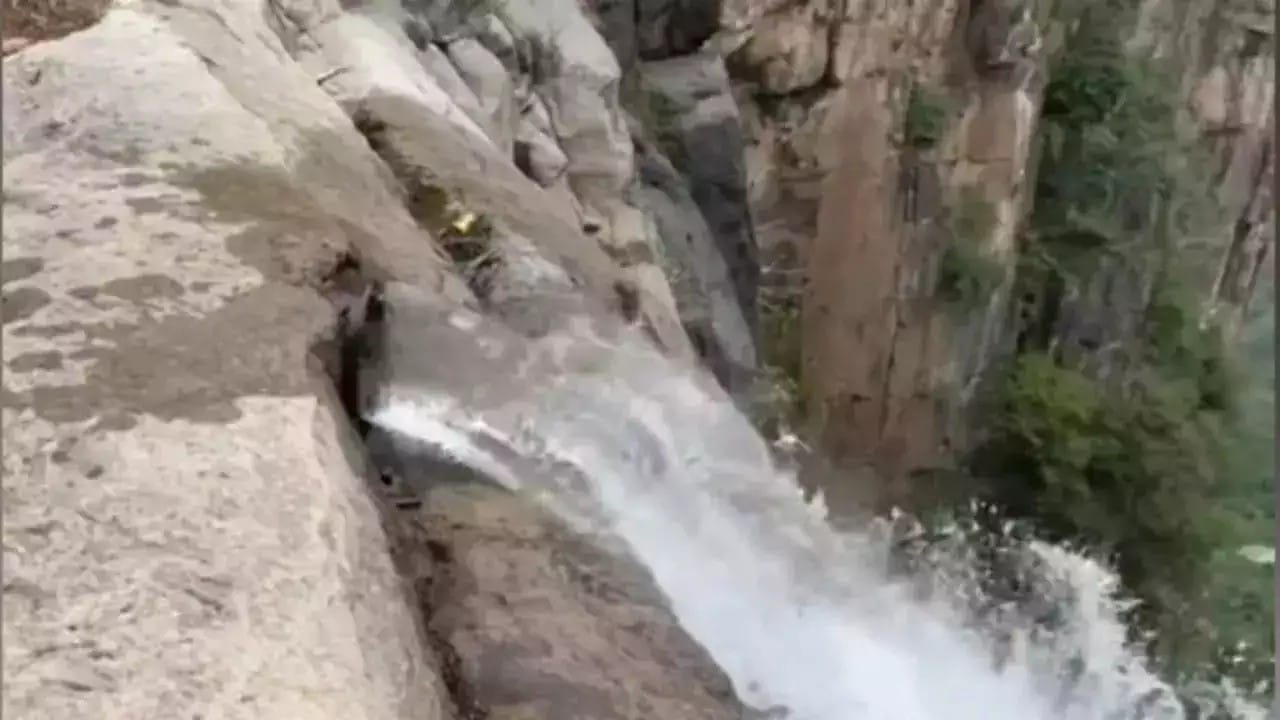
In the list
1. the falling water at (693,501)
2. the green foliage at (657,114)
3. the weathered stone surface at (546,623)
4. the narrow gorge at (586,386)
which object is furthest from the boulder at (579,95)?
the weathered stone surface at (546,623)

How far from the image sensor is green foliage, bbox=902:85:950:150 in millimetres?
6715

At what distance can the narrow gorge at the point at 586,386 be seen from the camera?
4.53 ft

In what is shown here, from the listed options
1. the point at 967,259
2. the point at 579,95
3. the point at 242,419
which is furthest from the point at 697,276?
the point at 242,419

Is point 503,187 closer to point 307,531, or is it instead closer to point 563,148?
point 563,148

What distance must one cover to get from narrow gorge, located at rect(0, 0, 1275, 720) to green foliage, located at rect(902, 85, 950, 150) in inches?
1.0

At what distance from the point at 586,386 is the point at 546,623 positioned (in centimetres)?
86

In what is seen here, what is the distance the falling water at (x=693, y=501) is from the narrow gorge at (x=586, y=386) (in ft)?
0.04

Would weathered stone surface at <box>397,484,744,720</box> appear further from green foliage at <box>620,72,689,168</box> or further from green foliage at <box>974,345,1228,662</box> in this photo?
green foliage at <box>974,345,1228,662</box>

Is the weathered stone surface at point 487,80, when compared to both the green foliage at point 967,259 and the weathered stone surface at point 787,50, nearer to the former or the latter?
the weathered stone surface at point 787,50

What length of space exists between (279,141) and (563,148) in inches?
77.3

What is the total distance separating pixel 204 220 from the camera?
1.91 m

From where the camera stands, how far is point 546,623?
1.73 m

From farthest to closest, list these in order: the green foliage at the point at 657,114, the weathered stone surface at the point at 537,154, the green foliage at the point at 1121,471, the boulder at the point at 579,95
A: the green foliage at the point at 1121,471, the green foliage at the point at 657,114, the boulder at the point at 579,95, the weathered stone surface at the point at 537,154

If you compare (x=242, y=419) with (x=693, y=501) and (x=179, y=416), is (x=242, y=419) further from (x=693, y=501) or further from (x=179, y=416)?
(x=693, y=501)
